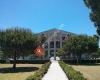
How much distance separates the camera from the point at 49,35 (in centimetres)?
12531

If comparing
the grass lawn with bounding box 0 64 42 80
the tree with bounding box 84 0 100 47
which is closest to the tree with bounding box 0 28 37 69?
the grass lawn with bounding box 0 64 42 80

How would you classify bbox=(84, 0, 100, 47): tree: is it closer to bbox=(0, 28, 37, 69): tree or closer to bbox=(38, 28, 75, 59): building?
bbox=(0, 28, 37, 69): tree

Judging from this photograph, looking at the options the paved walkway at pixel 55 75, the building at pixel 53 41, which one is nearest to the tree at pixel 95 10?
the paved walkway at pixel 55 75

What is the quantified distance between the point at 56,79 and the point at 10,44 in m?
23.1

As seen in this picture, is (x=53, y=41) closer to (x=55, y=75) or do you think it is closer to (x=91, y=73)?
(x=91, y=73)

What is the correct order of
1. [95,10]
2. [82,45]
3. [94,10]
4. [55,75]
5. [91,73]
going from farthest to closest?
[82,45] < [91,73] < [55,75] < [94,10] < [95,10]

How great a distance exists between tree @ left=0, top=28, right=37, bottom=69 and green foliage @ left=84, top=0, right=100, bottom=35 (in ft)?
77.4

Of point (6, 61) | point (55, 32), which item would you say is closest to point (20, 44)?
point (6, 61)

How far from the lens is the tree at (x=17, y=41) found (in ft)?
150

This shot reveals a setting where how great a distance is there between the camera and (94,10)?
21609mm

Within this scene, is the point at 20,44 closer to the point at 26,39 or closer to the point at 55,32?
the point at 26,39

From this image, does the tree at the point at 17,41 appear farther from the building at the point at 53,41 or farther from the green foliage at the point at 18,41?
the building at the point at 53,41

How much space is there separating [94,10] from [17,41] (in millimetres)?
25592

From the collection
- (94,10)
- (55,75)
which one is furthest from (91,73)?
(94,10)
